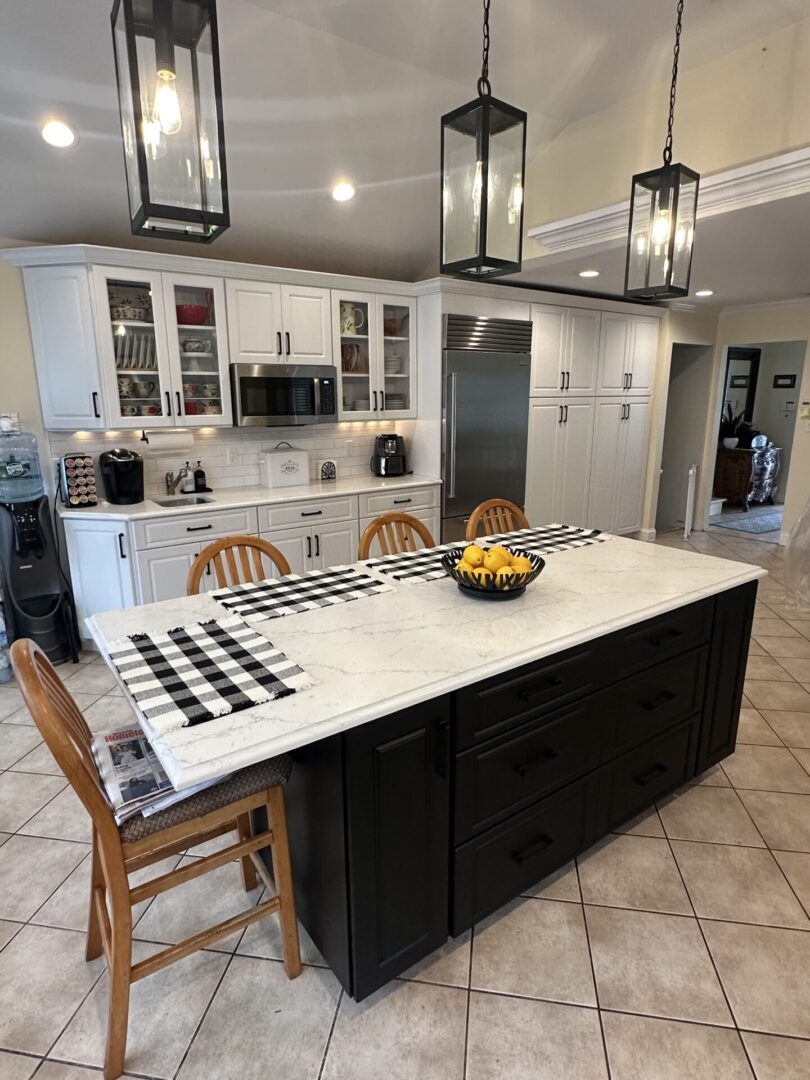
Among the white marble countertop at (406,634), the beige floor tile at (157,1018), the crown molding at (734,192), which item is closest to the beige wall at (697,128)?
the crown molding at (734,192)

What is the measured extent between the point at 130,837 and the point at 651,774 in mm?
1727

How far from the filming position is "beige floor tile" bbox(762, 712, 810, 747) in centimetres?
279

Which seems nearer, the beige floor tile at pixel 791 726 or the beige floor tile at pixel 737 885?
the beige floor tile at pixel 737 885

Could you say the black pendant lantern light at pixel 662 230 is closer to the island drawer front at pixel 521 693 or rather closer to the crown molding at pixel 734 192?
the crown molding at pixel 734 192

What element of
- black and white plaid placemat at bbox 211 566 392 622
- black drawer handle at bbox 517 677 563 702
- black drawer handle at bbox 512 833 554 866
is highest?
black and white plaid placemat at bbox 211 566 392 622

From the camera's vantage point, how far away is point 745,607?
236 centimetres

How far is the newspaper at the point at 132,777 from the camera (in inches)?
54.0

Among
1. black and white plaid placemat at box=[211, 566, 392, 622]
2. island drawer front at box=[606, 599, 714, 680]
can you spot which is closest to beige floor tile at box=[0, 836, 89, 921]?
black and white plaid placemat at box=[211, 566, 392, 622]

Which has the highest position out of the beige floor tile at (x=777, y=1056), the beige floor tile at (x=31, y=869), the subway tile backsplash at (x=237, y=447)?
the subway tile backsplash at (x=237, y=447)

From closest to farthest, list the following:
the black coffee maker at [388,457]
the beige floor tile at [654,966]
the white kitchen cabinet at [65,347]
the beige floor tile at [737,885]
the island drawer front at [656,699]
→ 1. the beige floor tile at [654,966]
2. the beige floor tile at [737,885]
3. the island drawer front at [656,699]
4. the white kitchen cabinet at [65,347]
5. the black coffee maker at [388,457]

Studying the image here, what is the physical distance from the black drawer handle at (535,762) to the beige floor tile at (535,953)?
0.49m

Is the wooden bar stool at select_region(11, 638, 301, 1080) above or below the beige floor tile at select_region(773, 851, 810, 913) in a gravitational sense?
above

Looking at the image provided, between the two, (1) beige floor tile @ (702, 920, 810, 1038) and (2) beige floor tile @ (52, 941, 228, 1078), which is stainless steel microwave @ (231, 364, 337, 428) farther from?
(1) beige floor tile @ (702, 920, 810, 1038)

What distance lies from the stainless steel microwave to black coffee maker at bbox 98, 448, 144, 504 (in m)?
0.70
